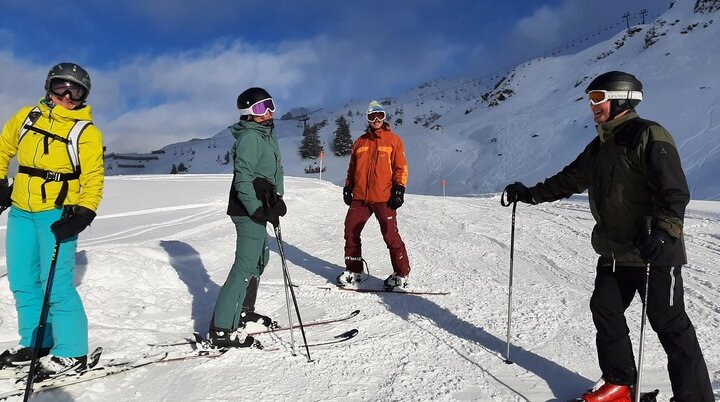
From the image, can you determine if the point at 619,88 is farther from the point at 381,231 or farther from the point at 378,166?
the point at 381,231

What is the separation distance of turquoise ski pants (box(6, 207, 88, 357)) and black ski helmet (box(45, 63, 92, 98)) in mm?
870

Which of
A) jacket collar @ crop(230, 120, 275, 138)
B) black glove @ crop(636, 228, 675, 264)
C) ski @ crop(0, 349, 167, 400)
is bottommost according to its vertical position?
ski @ crop(0, 349, 167, 400)

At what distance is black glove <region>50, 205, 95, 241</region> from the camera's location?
→ 9.51 feet

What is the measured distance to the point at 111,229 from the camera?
9031 mm

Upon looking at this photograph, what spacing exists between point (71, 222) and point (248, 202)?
117 cm

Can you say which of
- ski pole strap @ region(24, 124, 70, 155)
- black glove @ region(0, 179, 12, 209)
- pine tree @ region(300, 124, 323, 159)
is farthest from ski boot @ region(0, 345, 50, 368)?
pine tree @ region(300, 124, 323, 159)

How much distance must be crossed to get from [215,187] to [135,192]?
8.70 feet

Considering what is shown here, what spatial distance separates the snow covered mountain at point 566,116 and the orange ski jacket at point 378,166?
63.6ft

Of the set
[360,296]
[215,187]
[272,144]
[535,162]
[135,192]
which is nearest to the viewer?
[272,144]

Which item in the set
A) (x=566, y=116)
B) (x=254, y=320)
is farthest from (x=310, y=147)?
(x=254, y=320)

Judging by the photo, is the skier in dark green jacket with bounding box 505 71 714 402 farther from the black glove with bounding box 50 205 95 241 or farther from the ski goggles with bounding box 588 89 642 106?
the black glove with bounding box 50 205 95 241

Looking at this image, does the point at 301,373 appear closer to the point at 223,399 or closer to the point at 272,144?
the point at 223,399

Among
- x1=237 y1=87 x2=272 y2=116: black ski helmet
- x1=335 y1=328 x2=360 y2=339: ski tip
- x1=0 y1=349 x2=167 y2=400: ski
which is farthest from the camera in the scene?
x1=335 y1=328 x2=360 y2=339: ski tip

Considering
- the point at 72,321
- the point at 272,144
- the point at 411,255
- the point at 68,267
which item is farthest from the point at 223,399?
the point at 411,255
